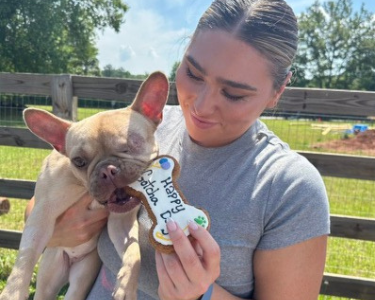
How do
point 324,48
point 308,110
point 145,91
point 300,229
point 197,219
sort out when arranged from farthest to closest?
1. point 324,48
2. point 308,110
3. point 145,91
4. point 300,229
5. point 197,219

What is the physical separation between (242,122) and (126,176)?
1.67 feet

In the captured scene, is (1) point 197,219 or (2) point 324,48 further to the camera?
(2) point 324,48

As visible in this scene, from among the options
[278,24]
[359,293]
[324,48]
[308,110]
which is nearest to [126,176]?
[278,24]

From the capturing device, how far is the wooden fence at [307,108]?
149 inches

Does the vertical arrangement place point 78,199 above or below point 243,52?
below

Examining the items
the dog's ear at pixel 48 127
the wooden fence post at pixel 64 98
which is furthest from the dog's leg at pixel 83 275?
the wooden fence post at pixel 64 98

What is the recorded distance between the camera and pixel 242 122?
178 centimetres

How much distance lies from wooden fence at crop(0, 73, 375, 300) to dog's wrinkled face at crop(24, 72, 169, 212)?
173 centimetres

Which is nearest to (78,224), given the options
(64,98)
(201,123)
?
(201,123)

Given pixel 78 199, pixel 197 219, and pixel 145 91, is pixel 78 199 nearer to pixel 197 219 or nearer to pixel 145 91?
pixel 145 91

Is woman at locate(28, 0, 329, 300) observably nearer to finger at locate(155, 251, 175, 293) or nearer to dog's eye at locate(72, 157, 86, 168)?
finger at locate(155, 251, 175, 293)

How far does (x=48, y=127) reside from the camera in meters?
2.22

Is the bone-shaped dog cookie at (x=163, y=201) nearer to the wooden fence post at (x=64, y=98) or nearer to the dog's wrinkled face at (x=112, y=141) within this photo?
the dog's wrinkled face at (x=112, y=141)

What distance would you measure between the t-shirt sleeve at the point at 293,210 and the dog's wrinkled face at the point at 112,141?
564 millimetres
